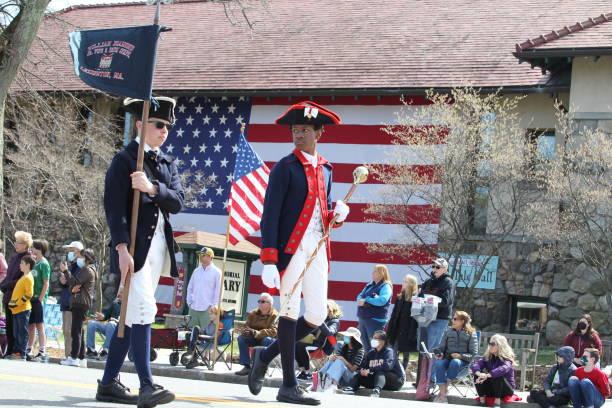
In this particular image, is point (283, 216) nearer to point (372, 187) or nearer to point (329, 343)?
point (329, 343)

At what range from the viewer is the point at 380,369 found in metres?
13.7

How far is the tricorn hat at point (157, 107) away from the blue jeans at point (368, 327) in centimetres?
865

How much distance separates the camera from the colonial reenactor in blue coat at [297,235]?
24.2 feet

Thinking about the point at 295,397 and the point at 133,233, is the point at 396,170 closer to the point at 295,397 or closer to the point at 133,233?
the point at 295,397

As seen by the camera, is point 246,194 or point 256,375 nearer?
point 256,375

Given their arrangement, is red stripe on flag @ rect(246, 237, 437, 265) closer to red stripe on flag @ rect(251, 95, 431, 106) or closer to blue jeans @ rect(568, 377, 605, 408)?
red stripe on flag @ rect(251, 95, 431, 106)

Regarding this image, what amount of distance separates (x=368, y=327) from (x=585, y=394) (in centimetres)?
387

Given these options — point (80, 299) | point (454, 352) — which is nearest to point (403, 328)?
point (454, 352)

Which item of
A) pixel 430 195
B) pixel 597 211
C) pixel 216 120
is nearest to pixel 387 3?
pixel 216 120

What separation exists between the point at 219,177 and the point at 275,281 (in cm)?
1917

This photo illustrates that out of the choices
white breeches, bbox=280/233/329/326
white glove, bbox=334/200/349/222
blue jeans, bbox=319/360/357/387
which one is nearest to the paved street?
white breeches, bbox=280/233/329/326

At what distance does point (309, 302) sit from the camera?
746cm

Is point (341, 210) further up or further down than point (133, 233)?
further up

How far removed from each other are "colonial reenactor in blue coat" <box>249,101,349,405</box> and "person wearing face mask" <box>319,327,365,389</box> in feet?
19.4
